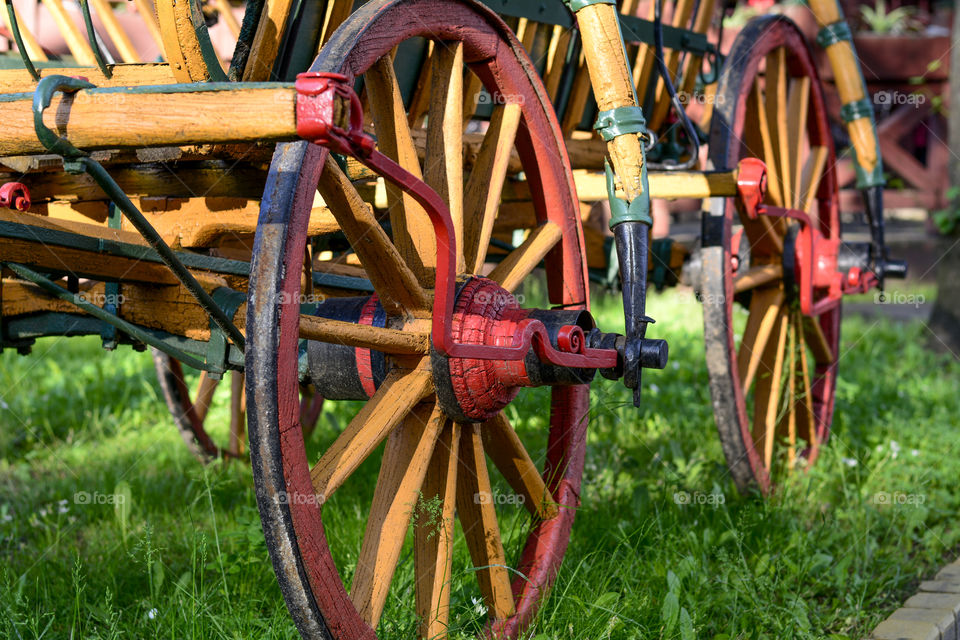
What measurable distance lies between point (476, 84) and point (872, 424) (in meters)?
2.47

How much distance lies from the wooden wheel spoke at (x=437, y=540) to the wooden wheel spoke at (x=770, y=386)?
166 cm

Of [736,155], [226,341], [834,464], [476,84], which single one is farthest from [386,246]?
[834,464]

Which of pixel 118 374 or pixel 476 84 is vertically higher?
pixel 476 84

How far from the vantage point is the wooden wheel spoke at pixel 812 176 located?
3.79 meters

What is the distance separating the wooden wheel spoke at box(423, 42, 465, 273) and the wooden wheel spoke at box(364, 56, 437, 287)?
0.20 feet

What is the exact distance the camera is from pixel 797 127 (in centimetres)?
373

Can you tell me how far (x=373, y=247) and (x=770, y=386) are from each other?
2035mm

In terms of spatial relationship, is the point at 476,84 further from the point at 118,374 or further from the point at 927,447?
the point at 118,374

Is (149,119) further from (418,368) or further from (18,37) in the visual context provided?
(418,368)

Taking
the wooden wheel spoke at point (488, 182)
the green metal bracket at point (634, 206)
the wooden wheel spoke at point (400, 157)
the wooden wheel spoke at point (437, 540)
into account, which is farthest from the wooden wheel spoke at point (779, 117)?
the wooden wheel spoke at point (437, 540)

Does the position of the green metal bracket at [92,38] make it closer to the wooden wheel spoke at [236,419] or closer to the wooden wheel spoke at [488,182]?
the wooden wheel spoke at [488,182]

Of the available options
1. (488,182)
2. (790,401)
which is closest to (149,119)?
(488,182)

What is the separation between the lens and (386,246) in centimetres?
181

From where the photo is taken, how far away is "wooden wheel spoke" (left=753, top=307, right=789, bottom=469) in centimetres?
339
